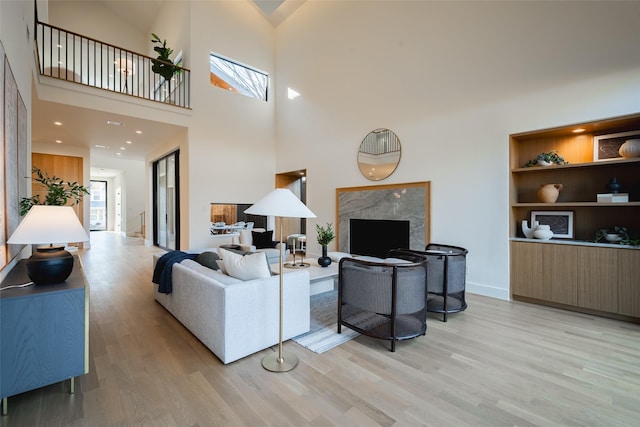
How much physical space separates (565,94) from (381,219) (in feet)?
9.99

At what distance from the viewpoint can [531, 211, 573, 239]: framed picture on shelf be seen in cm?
378

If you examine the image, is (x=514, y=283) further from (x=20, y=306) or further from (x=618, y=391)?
(x=20, y=306)

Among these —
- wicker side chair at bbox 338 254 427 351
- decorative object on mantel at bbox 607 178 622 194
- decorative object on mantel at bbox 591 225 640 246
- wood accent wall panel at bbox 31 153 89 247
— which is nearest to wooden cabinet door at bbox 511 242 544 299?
decorative object on mantel at bbox 591 225 640 246

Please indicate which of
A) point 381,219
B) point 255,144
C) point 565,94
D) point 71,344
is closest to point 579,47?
point 565,94

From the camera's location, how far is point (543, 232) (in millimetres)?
3717

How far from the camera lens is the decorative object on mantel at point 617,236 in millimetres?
3150

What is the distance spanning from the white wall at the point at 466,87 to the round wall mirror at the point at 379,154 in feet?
0.44

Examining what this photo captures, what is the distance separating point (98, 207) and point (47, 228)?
1644 cm

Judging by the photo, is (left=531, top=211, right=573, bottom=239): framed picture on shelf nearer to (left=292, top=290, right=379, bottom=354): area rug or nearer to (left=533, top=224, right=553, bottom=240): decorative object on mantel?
(left=533, top=224, right=553, bottom=240): decorative object on mantel

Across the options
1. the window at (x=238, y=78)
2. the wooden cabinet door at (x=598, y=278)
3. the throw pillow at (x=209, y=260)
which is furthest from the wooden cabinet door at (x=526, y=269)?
the window at (x=238, y=78)

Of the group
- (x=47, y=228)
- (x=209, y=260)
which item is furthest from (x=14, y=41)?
(x=209, y=260)

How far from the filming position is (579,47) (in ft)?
11.0

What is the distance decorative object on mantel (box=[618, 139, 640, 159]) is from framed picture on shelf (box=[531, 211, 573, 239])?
87cm

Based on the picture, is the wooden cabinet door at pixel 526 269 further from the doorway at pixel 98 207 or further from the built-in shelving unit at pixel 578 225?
the doorway at pixel 98 207
